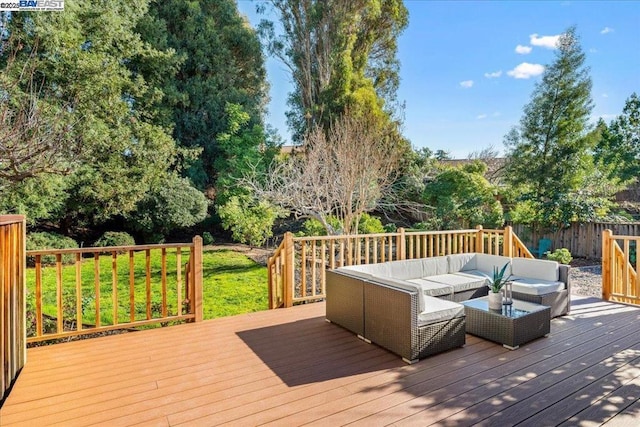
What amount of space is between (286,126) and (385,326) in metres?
13.5

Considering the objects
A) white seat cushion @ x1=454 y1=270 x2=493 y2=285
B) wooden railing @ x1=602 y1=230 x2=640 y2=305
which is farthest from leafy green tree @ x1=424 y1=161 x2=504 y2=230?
white seat cushion @ x1=454 y1=270 x2=493 y2=285

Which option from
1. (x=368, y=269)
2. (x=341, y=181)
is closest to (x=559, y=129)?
Answer: (x=341, y=181)

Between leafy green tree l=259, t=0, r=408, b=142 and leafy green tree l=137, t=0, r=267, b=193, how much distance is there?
1695 mm

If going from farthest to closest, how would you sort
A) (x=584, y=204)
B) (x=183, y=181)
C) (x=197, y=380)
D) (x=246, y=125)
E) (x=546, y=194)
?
(x=246, y=125) < (x=183, y=181) < (x=546, y=194) < (x=584, y=204) < (x=197, y=380)

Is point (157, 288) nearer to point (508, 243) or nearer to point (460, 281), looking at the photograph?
point (460, 281)

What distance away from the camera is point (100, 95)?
10.4 metres

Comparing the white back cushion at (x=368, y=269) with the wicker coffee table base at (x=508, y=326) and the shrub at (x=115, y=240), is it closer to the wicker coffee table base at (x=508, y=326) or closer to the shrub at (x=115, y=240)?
the wicker coffee table base at (x=508, y=326)

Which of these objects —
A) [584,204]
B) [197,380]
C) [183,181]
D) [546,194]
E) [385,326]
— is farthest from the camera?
[183,181]

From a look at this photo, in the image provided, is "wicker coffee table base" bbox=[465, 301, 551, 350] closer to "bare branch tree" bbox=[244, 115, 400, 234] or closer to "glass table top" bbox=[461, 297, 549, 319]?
"glass table top" bbox=[461, 297, 549, 319]

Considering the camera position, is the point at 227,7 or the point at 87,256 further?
the point at 227,7

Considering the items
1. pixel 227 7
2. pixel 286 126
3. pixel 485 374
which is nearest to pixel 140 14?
pixel 227 7

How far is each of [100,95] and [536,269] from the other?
455 inches

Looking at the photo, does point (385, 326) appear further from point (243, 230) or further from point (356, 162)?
point (243, 230)

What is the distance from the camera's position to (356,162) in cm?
915
